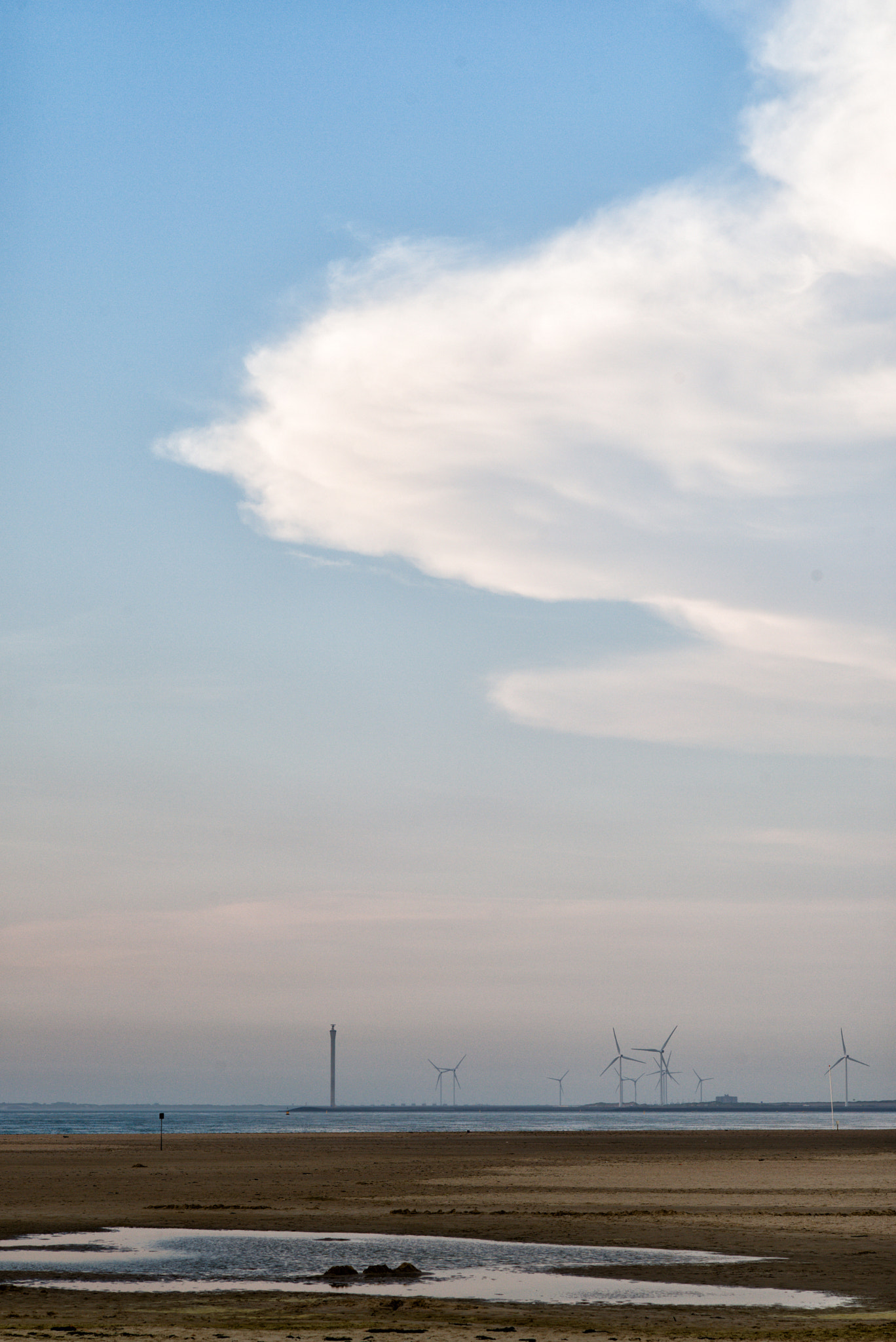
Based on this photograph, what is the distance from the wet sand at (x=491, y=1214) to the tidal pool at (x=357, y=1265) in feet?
3.40

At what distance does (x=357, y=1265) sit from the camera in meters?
29.6

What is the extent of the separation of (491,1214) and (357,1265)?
12.9 metres

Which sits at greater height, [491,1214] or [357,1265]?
[357,1265]

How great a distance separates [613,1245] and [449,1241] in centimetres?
426

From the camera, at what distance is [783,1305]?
2338 centimetres

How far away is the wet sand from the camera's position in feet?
69.9

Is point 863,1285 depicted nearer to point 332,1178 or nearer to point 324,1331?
point 324,1331

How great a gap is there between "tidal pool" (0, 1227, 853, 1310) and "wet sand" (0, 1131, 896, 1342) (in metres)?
1.04

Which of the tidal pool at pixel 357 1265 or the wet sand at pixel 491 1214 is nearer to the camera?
the wet sand at pixel 491 1214

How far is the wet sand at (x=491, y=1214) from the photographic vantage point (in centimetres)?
2130

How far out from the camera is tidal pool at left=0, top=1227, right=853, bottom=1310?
2484cm

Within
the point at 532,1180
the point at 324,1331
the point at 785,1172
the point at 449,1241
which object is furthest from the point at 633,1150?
the point at 324,1331

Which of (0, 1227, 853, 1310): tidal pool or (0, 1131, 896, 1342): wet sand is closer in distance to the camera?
(0, 1131, 896, 1342): wet sand

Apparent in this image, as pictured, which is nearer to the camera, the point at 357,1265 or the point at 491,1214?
the point at 357,1265
